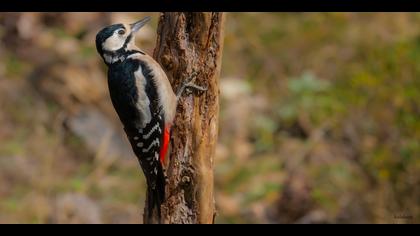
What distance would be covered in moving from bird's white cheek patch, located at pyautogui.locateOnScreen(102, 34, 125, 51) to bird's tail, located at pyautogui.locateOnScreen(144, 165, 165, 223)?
84 centimetres

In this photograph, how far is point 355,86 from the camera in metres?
7.92

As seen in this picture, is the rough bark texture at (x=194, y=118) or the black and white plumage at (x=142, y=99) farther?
the black and white plumage at (x=142, y=99)

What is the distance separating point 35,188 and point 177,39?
443 centimetres

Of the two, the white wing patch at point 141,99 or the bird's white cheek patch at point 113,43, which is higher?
the bird's white cheek patch at point 113,43

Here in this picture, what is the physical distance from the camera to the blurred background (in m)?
7.18

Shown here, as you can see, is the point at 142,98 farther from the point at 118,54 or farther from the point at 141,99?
the point at 118,54

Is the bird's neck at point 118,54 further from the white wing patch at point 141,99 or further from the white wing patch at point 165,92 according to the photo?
the white wing patch at point 165,92

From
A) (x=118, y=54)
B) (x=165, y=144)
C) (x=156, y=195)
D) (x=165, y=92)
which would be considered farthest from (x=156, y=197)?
(x=118, y=54)

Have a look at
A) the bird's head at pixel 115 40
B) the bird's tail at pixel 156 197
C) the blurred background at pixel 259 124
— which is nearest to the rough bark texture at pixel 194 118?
the bird's tail at pixel 156 197

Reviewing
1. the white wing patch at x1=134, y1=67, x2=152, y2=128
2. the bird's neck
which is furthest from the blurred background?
the white wing patch at x1=134, y1=67, x2=152, y2=128

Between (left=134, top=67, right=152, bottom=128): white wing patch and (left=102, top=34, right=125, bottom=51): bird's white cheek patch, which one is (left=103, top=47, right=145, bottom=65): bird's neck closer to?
(left=102, top=34, right=125, bottom=51): bird's white cheek patch

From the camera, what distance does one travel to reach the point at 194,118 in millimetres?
3703

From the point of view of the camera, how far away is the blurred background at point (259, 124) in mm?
7184
